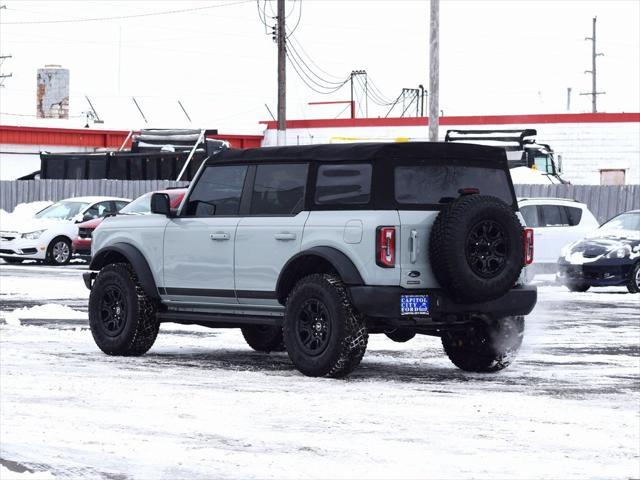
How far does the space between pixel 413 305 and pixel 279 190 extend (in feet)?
6.05

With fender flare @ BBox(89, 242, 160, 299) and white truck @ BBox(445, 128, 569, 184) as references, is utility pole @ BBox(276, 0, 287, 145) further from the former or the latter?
fender flare @ BBox(89, 242, 160, 299)

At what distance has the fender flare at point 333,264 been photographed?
1197 cm

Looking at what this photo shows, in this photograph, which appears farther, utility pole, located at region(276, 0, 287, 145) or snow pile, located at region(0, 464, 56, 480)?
utility pole, located at region(276, 0, 287, 145)

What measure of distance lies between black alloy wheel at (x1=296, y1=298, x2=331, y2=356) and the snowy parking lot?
293 millimetres

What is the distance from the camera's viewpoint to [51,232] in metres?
33.9

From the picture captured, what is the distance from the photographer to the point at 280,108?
45.2 metres

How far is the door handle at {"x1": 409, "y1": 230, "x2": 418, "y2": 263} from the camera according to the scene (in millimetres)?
11906

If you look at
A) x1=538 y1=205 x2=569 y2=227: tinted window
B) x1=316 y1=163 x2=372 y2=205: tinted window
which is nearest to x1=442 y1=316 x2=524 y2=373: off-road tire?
x1=316 y1=163 x2=372 y2=205: tinted window

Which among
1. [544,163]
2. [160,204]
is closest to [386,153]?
[160,204]

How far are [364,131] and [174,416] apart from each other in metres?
52.8

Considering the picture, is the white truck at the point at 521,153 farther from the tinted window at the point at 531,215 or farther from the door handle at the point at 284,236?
the door handle at the point at 284,236

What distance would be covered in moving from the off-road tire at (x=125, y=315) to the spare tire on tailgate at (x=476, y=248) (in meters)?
3.24

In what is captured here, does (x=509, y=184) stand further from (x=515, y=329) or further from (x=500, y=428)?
(x=500, y=428)

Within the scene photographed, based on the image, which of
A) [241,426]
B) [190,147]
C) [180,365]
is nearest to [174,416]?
[241,426]
